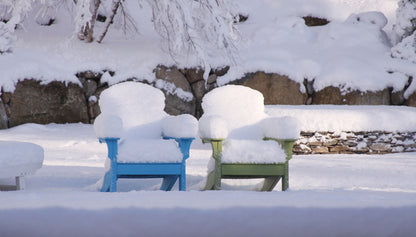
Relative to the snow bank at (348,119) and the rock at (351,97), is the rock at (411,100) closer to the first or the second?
the rock at (351,97)

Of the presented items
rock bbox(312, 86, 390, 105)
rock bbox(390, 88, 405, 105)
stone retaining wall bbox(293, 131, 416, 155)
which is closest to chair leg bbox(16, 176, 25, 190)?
stone retaining wall bbox(293, 131, 416, 155)

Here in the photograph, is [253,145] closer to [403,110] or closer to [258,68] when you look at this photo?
[403,110]

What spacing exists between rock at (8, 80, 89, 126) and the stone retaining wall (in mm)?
3125

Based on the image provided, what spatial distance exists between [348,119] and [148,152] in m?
3.35

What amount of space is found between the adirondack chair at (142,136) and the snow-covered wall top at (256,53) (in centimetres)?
382

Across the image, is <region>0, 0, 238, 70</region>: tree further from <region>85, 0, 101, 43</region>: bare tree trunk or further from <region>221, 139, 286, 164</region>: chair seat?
<region>221, 139, 286, 164</region>: chair seat

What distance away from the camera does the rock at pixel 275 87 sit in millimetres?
7102

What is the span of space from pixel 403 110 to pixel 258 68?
7.53ft

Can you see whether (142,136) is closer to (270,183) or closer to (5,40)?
(270,183)

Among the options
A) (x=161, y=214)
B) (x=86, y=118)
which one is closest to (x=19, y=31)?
(x=86, y=118)

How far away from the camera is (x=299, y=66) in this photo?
748 cm

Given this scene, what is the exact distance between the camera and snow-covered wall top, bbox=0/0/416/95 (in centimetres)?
696

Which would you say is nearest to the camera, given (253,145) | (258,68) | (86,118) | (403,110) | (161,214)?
(161,214)

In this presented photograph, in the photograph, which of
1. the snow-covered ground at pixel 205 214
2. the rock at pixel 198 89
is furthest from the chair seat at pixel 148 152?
the rock at pixel 198 89
